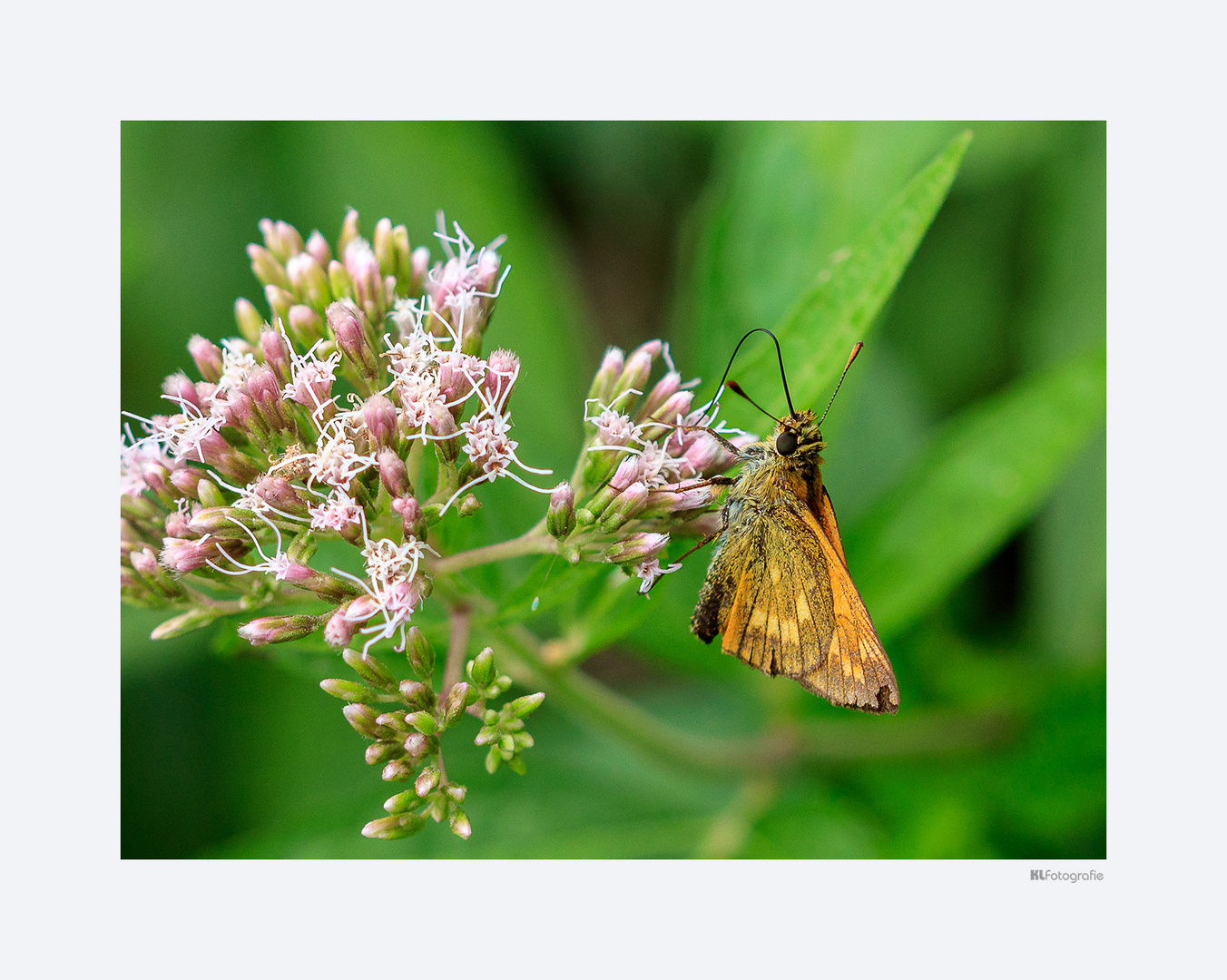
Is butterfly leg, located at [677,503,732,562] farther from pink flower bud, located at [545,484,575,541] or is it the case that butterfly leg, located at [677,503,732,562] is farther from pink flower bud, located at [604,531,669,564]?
pink flower bud, located at [545,484,575,541]

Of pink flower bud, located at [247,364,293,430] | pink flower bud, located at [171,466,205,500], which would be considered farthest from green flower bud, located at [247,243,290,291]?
pink flower bud, located at [171,466,205,500]

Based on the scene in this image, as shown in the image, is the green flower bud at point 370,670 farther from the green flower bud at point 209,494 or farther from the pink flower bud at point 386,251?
the pink flower bud at point 386,251

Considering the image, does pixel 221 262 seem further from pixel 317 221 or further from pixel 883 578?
pixel 883 578

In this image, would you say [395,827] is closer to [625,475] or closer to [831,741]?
[625,475]

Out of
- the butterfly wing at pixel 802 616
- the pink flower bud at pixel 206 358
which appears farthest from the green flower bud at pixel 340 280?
the butterfly wing at pixel 802 616

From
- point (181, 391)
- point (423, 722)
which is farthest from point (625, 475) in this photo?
point (181, 391)

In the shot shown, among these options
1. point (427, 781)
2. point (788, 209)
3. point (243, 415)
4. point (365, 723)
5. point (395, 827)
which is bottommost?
point (395, 827)
